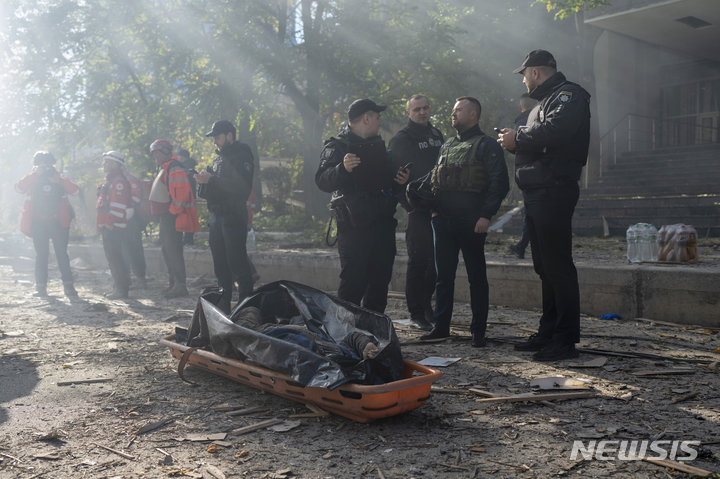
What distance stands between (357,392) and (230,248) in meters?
3.61

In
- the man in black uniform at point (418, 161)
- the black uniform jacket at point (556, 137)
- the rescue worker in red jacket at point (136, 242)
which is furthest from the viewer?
the rescue worker in red jacket at point (136, 242)

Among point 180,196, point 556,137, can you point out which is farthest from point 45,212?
point 556,137

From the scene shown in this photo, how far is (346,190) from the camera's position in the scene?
4797mm

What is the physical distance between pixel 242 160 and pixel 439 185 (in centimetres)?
244

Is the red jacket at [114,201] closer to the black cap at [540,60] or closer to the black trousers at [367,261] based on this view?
the black trousers at [367,261]

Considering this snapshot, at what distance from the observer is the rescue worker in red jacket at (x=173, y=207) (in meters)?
8.05

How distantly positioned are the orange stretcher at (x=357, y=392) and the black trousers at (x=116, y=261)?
5.71 m

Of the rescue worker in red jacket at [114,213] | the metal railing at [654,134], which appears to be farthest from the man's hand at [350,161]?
the metal railing at [654,134]

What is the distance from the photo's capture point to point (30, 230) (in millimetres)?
8984

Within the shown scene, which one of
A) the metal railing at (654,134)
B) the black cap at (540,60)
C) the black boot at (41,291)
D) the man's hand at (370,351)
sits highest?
the metal railing at (654,134)

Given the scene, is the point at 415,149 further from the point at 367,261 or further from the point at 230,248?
the point at 230,248

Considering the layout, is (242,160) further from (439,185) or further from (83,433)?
(83,433)

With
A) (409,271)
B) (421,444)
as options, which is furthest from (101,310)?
(421,444)

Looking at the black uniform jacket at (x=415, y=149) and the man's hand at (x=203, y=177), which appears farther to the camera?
the man's hand at (x=203, y=177)
